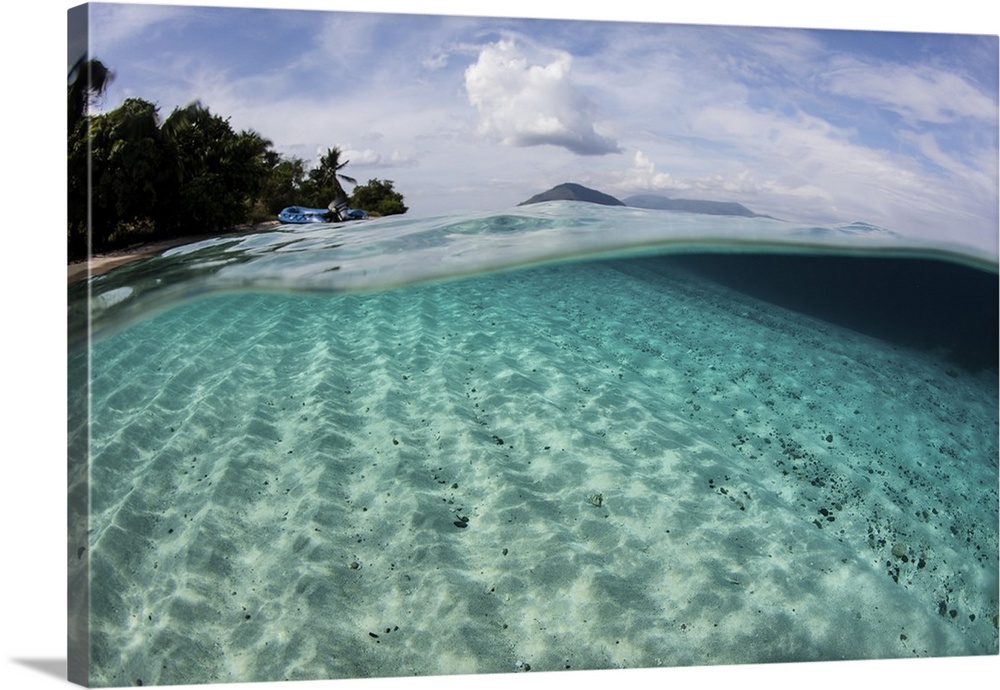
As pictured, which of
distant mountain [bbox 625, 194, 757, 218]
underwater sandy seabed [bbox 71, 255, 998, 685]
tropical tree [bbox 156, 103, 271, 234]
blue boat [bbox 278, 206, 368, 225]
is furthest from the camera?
distant mountain [bbox 625, 194, 757, 218]

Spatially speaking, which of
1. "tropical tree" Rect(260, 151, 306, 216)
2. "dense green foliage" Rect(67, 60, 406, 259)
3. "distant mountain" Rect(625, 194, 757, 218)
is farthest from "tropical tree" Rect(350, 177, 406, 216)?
"distant mountain" Rect(625, 194, 757, 218)

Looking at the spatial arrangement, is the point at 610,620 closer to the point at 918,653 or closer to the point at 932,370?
the point at 918,653

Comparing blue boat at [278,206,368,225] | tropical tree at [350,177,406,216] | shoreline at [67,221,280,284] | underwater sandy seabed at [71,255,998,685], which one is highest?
tropical tree at [350,177,406,216]

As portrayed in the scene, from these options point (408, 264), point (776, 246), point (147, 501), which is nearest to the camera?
point (147, 501)

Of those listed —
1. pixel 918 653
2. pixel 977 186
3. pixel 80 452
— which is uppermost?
pixel 977 186

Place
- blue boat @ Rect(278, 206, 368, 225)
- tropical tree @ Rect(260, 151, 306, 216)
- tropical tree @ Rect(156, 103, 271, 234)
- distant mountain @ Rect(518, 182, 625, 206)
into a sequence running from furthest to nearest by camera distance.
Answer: distant mountain @ Rect(518, 182, 625, 206) < blue boat @ Rect(278, 206, 368, 225) < tropical tree @ Rect(260, 151, 306, 216) < tropical tree @ Rect(156, 103, 271, 234)

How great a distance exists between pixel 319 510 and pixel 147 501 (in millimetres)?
866

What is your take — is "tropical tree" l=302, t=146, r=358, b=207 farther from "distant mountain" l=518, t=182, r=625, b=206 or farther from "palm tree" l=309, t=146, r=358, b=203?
"distant mountain" l=518, t=182, r=625, b=206

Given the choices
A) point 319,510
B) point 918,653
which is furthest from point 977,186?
point 319,510

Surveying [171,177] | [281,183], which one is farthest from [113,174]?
[281,183]

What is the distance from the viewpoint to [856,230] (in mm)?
6078

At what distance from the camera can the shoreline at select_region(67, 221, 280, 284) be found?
502 centimetres

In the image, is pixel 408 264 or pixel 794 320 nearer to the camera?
pixel 408 264

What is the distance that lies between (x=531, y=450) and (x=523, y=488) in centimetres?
23
